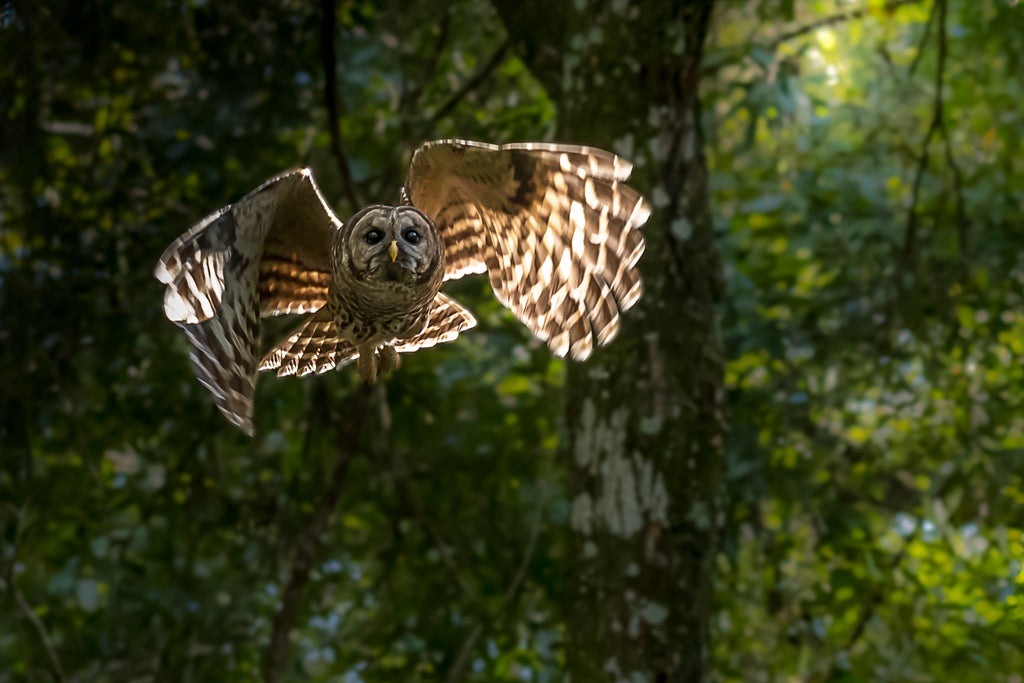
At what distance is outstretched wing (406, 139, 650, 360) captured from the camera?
2.46 meters

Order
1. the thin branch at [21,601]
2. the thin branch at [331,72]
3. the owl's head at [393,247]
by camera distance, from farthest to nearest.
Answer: the thin branch at [21,601]
the thin branch at [331,72]
the owl's head at [393,247]

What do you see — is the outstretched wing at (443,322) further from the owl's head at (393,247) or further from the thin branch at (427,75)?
the thin branch at (427,75)

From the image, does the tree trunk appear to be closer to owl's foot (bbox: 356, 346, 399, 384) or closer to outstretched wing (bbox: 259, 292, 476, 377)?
outstretched wing (bbox: 259, 292, 476, 377)

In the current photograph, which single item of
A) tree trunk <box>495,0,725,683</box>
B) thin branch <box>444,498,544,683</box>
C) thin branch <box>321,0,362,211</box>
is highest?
thin branch <box>321,0,362,211</box>

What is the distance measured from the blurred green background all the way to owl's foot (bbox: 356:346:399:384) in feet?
8.92

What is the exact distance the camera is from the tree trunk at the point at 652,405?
4.08 metres

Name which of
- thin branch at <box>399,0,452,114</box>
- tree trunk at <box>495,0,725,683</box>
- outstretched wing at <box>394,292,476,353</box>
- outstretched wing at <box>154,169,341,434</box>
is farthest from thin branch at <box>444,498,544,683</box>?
outstretched wing at <box>154,169,341,434</box>

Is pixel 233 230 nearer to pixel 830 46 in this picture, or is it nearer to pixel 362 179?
pixel 362 179

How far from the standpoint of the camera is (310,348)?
110 inches

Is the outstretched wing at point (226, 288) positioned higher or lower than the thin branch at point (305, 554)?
higher

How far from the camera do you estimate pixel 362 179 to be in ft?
18.5

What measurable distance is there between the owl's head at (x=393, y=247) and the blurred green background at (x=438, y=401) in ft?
9.87

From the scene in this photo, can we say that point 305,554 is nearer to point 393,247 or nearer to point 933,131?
point 933,131

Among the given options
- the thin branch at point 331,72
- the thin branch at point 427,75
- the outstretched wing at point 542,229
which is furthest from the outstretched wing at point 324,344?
the thin branch at point 427,75
